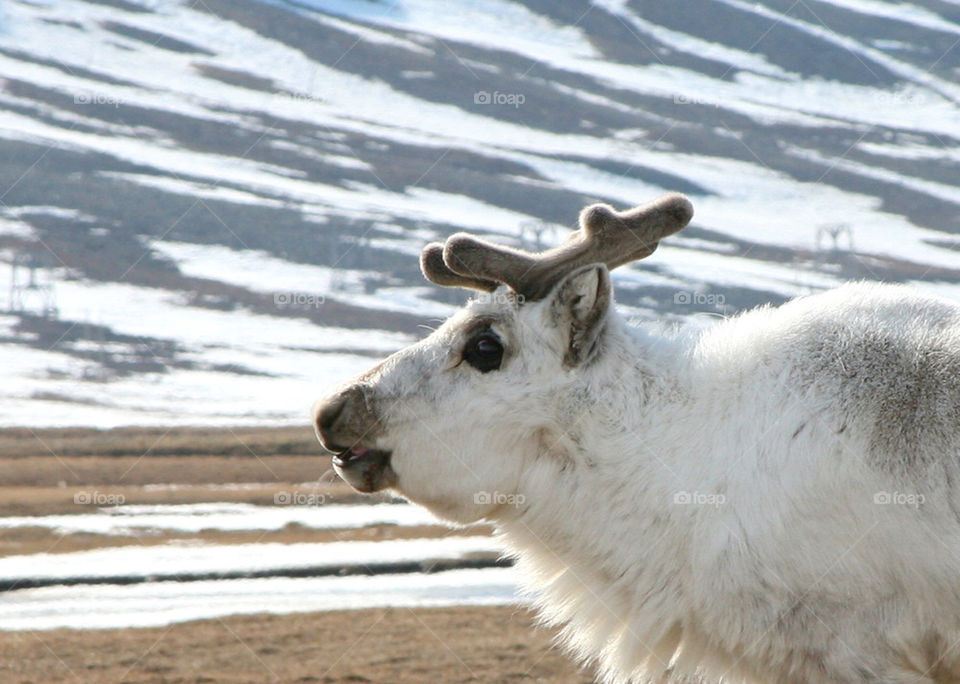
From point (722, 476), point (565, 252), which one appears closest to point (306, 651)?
point (565, 252)

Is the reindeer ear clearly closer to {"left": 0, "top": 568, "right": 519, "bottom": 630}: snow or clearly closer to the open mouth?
the open mouth

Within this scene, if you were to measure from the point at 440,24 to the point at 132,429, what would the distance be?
8678 cm

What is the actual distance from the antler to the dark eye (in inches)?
10.9

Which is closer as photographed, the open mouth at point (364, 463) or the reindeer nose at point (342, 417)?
the reindeer nose at point (342, 417)

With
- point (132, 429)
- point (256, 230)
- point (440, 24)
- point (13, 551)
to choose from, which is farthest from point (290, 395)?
point (440, 24)

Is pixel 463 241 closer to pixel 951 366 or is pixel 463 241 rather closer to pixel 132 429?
pixel 951 366

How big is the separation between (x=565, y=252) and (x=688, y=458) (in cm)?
117

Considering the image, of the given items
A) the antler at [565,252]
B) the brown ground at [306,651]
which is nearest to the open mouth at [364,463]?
the antler at [565,252]

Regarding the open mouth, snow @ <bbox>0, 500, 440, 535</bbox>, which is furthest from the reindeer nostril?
snow @ <bbox>0, 500, 440, 535</bbox>

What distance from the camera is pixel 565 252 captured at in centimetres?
582

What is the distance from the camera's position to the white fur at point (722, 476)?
496cm

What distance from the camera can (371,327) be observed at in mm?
70188

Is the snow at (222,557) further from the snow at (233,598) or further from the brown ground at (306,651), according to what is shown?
the brown ground at (306,651)

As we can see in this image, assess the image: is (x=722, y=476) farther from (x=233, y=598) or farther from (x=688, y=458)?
(x=233, y=598)
